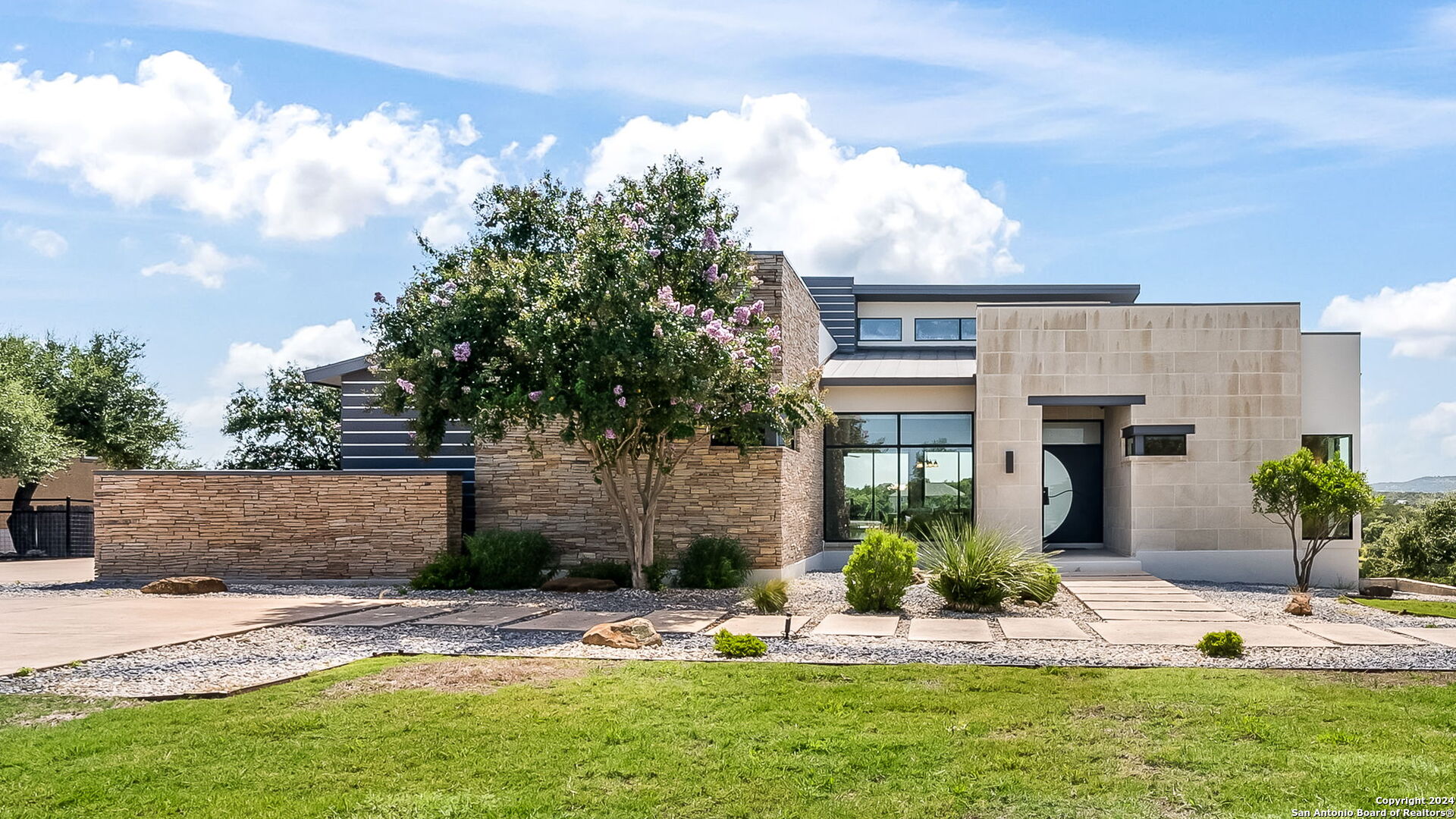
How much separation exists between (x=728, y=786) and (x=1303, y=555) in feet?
57.1

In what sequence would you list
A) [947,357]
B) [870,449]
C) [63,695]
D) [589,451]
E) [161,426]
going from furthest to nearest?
1. [161,426]
2. [947,357]
3. [870,449]
4. [589,451]
5. [63,695]

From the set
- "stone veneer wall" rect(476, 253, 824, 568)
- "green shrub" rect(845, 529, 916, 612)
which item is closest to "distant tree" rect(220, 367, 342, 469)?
"stone veneer wall" rect(476, 253, 824, 568)

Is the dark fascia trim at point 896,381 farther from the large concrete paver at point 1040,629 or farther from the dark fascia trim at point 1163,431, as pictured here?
the large concrete paver at point 1040,629

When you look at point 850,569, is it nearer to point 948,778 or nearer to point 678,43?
point 678,43

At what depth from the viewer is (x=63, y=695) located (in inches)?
295

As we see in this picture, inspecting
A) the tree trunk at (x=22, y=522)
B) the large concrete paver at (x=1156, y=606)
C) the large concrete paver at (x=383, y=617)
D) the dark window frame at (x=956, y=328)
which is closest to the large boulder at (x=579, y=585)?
the large concrete paver at (x=383, y=617)

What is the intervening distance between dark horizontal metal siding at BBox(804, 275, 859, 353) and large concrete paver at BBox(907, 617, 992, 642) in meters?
13.8

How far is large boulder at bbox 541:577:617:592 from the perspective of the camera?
15.2 metres

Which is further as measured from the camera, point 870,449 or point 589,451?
point 870,449

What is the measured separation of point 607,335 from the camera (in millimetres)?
12852

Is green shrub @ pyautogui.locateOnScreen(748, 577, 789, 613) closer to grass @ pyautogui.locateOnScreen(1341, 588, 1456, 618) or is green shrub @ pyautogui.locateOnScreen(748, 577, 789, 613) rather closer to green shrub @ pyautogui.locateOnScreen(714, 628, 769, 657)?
green shrub @ pyautogui.locateOnScreen(714, 628, 769, 657)

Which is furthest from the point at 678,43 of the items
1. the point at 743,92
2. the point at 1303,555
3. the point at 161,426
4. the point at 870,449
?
the point at 161,426

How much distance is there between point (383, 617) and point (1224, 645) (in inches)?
345

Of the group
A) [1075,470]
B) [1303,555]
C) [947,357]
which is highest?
[947,357]
